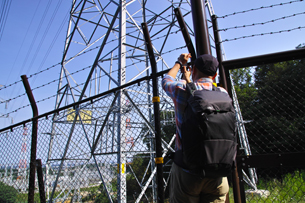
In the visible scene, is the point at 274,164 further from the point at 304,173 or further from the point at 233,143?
the point at 304,173

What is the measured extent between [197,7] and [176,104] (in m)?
1.21

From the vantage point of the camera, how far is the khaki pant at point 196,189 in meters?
1.44

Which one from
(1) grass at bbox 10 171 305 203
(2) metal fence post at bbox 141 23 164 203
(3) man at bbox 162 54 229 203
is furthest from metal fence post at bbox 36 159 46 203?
(3) man at bbox 162 54 229 203

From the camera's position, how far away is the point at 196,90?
1.44m

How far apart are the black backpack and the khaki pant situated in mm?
111

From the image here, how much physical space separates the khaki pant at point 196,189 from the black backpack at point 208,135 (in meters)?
0.11

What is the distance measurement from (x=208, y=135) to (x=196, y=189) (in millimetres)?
421

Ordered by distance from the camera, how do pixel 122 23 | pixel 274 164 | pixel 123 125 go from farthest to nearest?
pixel 122 23, pixel 123 125, pixel 274 164

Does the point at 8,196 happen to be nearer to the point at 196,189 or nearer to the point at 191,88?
the point at 196,189

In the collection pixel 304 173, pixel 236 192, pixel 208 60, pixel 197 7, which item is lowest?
pixel 304 173

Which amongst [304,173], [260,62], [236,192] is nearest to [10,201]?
[236,192]

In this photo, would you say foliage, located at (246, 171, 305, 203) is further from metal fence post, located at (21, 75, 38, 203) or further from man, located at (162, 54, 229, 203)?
metal fence post, located at (21, 75, 38, 203)

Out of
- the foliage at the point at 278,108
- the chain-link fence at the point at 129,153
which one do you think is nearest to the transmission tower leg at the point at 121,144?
the chain-link fence at the point at 129,153

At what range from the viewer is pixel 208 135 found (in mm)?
1303
